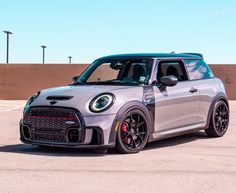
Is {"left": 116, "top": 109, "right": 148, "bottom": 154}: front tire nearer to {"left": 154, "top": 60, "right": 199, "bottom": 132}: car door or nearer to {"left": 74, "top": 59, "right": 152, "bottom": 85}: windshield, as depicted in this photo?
{"left": 154, "top": 60, "right": 199, "bottom": 132}: car door

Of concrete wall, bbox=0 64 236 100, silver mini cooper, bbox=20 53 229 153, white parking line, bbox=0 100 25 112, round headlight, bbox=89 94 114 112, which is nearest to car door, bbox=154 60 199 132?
silver mini cooper, bbox=20 53 229 153

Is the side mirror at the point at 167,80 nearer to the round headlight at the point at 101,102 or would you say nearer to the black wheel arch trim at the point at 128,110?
the black wheel arch trim at the point at 128,110

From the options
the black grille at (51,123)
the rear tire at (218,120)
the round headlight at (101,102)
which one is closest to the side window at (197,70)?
the rear tire at (218,120)

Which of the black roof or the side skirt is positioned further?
the black roof

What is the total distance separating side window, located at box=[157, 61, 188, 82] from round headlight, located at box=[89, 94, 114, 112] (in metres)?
1.31

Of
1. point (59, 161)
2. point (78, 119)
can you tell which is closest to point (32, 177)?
point (59, 161)

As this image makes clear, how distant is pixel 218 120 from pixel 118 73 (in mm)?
2167

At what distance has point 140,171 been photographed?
583 cm

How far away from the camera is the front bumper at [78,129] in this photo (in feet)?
22.1

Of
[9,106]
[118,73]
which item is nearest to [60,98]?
[118,73]

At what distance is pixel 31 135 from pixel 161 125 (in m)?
1.88

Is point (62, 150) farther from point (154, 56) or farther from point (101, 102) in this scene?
point (154, 56)

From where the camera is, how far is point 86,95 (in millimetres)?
6980

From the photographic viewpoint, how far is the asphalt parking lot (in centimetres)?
504
